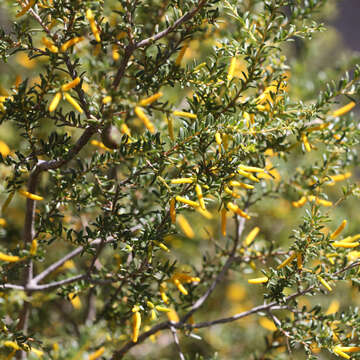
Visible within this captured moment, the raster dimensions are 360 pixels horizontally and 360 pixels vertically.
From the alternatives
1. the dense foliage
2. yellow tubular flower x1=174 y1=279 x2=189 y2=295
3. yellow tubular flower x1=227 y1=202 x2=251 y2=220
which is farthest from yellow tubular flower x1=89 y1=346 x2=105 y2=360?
yellow tubular flower x1=227 y1=202 x2=251 y2=220

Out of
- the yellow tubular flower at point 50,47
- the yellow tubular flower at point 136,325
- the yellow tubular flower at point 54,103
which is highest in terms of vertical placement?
the yellow tubular flower at point 50,47

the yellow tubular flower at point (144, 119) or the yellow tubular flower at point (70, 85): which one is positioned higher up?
the yellow tubular flower at point (70, 85)

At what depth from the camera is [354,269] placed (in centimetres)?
70

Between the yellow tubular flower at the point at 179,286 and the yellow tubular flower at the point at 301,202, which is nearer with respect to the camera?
the yellow tubular flower at the point at 179,286

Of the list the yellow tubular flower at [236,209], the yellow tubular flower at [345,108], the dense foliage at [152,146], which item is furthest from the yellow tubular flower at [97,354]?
the yellow tubular flower at [345,108]

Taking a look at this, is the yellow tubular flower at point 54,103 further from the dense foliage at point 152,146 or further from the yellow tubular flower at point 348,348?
the yellow tubular flower at point 348,348

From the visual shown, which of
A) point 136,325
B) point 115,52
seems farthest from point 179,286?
point 115,52

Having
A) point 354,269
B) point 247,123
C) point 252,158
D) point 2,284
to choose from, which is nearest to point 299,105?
point 247,123

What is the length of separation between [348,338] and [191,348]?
87 cm

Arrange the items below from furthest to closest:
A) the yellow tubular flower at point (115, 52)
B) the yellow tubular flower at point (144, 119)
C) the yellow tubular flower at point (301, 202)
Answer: the yellow tubular flower at point (301, 202)
the yellow tubular flower at point (115, 52)
the yellow tubular flower at point (144, 119)

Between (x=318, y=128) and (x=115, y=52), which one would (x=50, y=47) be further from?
(x=318, y=128)

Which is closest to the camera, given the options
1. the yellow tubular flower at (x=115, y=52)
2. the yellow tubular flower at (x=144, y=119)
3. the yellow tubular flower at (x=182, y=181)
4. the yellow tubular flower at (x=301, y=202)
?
the yellow tubular flower at (x=144, y=119)

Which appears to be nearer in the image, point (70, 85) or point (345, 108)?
point (70, 85)

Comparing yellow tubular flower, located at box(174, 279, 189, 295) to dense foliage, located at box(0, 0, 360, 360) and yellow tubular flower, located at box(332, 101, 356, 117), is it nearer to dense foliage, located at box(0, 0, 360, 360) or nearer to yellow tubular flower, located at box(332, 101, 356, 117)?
dense foliage, located at box(0, 0, 360, 360)
